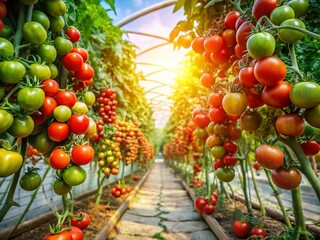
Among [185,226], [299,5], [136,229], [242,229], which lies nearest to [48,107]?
[299,5]

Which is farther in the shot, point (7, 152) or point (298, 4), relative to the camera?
point (298, 4)

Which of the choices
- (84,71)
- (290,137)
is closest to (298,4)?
(290,137)

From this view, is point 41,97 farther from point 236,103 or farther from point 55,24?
point 236,103

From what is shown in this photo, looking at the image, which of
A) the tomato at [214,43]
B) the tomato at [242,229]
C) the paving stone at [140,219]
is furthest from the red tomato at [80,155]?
the paving stone at [140,219]

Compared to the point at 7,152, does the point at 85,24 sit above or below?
above

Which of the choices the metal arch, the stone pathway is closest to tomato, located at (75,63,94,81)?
the stone pathway

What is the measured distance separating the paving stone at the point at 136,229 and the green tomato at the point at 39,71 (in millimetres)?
2717

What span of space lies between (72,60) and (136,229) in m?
2.88

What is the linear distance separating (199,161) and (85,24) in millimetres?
4822

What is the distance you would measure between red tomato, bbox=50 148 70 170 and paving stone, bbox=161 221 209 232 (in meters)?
2.74

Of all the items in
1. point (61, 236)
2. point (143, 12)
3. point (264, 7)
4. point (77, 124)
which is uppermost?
point (143, 12)

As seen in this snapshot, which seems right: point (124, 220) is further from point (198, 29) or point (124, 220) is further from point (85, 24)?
point (198, 29)

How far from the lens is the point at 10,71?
0.77 m

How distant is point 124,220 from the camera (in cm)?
377
